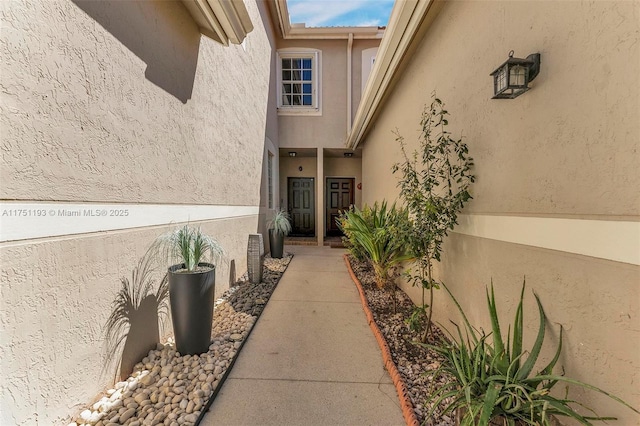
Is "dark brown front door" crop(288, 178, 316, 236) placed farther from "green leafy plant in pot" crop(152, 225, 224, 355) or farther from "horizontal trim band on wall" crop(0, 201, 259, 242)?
"green leafy plant in pot" crop(152, 225, 224, 355)

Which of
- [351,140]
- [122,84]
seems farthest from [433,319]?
[351,140]

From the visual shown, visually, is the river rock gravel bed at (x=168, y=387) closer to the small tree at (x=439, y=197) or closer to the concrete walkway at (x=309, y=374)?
the concrete walkway at (x=309, y=374)

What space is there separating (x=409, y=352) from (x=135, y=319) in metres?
2.30

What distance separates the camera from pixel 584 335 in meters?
1.19

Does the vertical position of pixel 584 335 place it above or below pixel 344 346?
above

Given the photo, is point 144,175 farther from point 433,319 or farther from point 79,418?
point 433,319

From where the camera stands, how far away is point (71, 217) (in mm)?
1567

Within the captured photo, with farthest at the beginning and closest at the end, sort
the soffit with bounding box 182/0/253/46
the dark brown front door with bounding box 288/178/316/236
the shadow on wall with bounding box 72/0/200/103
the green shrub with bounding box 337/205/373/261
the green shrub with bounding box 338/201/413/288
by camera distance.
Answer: the dark brown front door with bounding box 288/178/316/236
the green shrub with bounding box 337/205/373/261
the green shrub with bounding box 338/201/413/288
the soffit with bounding box 182/0/253/46
the shadow on wall with bounding box 72/0/200/103

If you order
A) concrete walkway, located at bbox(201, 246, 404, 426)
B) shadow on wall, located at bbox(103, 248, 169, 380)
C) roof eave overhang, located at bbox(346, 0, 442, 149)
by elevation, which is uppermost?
roof eave overhang, located at bbox(346, 0, 442, 149)

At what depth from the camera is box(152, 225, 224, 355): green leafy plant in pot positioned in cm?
214

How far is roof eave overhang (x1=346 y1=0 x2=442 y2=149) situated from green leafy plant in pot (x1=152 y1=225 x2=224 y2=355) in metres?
3.09

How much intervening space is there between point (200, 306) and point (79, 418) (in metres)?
0.89

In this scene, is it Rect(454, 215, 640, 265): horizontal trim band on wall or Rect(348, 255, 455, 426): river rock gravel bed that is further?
Rect(348, 255, 455, 426): river rock gravel bed

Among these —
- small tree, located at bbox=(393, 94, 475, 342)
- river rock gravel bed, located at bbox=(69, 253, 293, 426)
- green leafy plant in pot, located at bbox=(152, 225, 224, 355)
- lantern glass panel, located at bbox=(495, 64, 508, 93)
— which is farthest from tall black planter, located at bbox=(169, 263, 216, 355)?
lantern glass panel, located at bbox=(495, 64, 508, 93)
